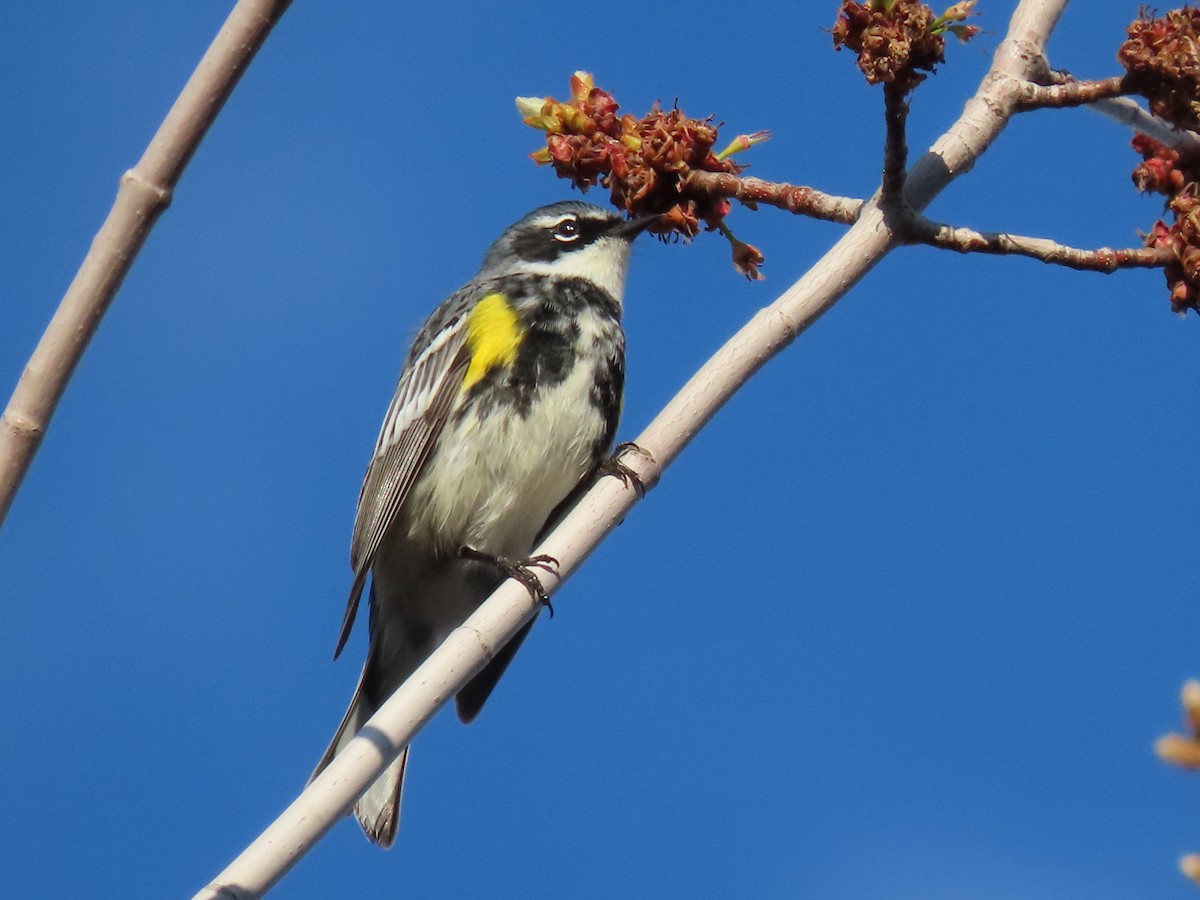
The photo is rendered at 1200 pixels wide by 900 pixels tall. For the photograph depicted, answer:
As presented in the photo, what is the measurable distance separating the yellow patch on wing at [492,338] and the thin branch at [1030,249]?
304 cm

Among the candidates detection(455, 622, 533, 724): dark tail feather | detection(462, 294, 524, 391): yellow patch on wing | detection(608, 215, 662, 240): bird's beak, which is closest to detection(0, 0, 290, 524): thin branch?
detection(462, 294, 524, 391): yellow patch on wing

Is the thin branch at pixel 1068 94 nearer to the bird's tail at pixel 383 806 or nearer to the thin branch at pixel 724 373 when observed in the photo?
the thin branch at pixel 724 373

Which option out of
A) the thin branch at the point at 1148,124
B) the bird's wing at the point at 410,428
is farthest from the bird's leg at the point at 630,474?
the bird's wing at the point at 410,428

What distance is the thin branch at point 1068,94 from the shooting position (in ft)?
13.9

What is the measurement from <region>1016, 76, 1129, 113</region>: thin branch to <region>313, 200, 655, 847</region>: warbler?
2.81m

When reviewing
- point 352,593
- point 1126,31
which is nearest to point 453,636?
point 1126,31

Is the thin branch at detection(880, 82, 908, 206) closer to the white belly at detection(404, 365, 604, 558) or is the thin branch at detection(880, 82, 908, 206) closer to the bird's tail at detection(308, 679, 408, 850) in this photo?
the white belly at detection(404, 365, 604, 558)

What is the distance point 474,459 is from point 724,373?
2.96 meters

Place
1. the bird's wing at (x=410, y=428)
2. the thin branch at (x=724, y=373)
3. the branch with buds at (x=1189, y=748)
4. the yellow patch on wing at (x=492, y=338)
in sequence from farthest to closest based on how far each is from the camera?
the bird's wing at (x=410, y=428) → the yellow patch on wing at (x=492, y=338) → the thin branch at (x=724, y=373) → the branch with buds at (x=1189, y=748)

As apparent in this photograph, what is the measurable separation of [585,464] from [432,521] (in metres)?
0.83

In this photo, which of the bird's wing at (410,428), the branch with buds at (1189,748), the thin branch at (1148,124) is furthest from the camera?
the bird's wing at (410,428)

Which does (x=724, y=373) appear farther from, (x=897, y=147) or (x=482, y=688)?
(x=482, y=688)

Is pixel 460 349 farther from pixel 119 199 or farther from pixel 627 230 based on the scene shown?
pixel 119 199

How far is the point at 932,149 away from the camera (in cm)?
417
